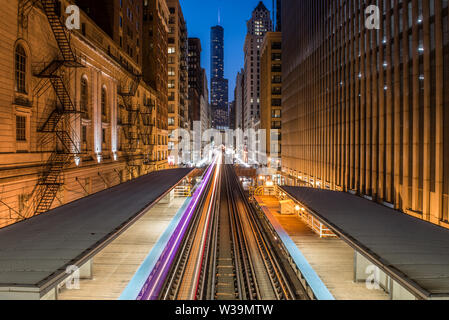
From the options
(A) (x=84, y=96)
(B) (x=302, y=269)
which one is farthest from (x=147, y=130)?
(B) (x=302, y=269)

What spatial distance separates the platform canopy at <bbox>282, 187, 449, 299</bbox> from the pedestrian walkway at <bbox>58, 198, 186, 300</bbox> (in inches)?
437

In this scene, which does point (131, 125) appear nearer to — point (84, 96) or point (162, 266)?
point (84, 96)

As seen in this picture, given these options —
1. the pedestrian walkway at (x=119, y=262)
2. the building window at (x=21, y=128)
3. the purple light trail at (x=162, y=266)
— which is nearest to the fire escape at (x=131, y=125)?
the pedestrian walkway at (x=119, y=262)

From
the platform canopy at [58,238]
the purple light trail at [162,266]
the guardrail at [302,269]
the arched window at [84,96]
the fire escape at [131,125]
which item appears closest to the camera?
the platform canopy at [58,238]

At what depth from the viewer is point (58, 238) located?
39.7ft

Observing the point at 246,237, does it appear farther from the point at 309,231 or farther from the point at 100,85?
the point at 100,85

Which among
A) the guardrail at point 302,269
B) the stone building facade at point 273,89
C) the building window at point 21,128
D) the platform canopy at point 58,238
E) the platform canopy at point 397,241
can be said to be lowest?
the guardrail at point 302,269

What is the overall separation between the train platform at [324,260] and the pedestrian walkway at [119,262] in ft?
31.4

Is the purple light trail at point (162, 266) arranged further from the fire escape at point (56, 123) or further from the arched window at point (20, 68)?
the arched window at point (20, 68)

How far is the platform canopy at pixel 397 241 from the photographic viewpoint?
8664 mm

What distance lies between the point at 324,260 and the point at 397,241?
6049 mm

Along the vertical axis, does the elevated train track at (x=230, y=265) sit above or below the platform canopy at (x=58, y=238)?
below

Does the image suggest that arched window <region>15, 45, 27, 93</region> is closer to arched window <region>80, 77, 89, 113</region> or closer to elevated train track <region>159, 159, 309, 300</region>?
arched window <region>80, 77, 89, 113</region>
